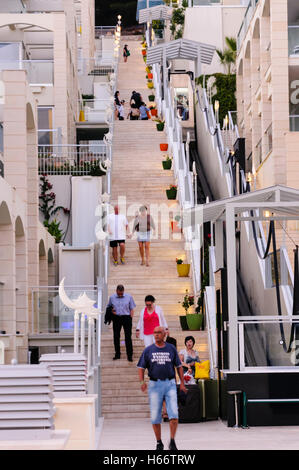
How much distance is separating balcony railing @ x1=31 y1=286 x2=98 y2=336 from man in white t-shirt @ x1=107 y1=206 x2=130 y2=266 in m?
2.78

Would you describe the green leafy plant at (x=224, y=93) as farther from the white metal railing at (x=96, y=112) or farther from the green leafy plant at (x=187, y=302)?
the green leafy plant at (x=187, y=302)

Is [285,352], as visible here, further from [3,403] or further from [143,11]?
[143,11]

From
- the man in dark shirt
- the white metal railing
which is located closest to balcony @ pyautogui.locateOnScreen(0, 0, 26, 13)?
the white metal railing

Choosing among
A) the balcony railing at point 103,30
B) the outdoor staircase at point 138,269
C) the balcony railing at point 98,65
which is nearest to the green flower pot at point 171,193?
the outdoor staircase at point 138,269

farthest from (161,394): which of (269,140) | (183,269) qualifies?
(269,140)

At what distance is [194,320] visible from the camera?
20094 millimetres

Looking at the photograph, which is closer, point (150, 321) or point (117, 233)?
point (150, 321)

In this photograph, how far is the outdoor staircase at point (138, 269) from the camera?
17.6 meters

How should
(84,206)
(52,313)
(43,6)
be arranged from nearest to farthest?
(52,313), (84,206), (43,6)

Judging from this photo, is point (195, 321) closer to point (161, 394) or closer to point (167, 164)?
point (161, 394)

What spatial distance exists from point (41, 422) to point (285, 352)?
762cm

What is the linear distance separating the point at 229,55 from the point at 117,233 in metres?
23.2

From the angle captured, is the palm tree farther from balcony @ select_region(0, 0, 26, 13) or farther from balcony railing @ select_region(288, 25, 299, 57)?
balcony railing @ select_region(288, 25, 299, 57)

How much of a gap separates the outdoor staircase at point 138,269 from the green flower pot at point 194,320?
27 cm
